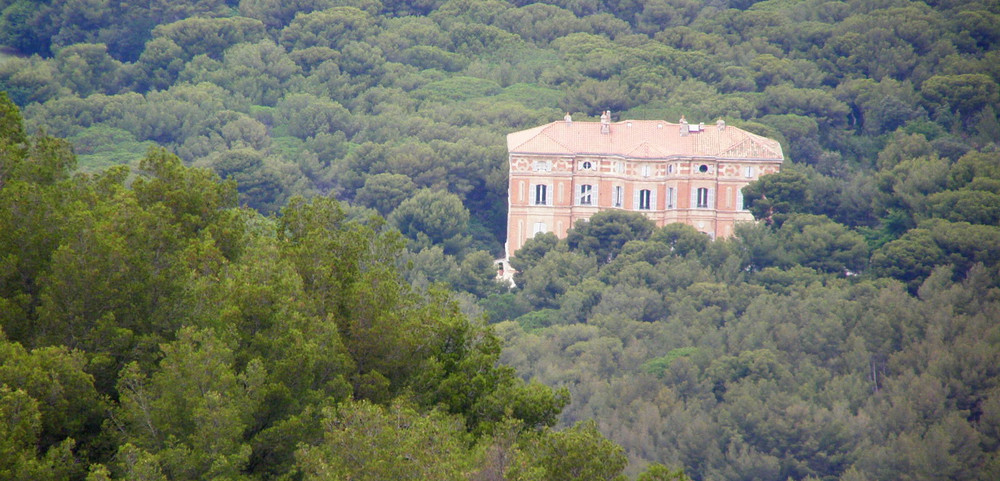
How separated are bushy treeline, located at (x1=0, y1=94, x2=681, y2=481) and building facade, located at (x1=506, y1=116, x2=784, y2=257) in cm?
3490

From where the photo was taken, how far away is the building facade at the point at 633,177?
183 ft

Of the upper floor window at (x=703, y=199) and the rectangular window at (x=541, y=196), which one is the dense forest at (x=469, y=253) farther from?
the upper floor window at (x=703, y=199)

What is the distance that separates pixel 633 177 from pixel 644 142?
4.78ft

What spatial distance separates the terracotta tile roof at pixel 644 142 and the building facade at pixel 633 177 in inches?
1.5

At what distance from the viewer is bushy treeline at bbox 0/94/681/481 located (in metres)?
15.4

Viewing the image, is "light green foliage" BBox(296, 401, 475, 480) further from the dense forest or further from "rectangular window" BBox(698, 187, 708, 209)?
"rectangular window" BBox(698, 187, 708, 209)

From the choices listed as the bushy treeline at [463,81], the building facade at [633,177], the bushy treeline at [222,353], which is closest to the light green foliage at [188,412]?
the bushy treeline at [222,353]

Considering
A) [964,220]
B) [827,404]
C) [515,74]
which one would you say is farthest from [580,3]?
[827,404]

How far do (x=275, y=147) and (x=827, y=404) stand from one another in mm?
31037

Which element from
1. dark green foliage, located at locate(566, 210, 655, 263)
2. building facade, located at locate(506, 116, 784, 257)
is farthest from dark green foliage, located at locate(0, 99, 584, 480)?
building facade, located at locate(506, 116, 784, 257)

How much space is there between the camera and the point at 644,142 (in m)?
56.8

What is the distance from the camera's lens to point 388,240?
20797mm

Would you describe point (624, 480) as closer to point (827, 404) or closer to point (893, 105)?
point (827, 404)

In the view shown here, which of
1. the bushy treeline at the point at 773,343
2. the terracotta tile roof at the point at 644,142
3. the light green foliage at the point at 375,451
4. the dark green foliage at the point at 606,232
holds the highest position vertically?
the light green foliage at the point at 375,451
